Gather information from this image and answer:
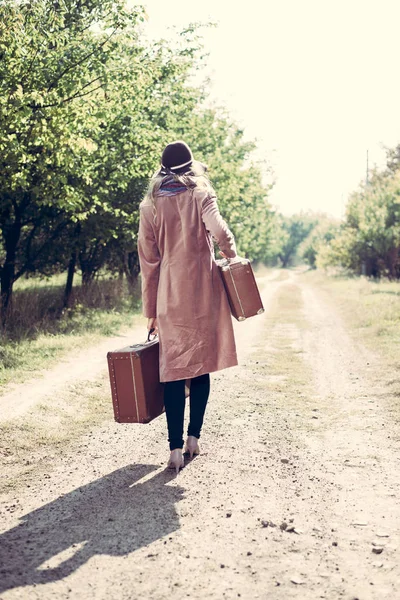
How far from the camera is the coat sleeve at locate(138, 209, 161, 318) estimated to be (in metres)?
4.56

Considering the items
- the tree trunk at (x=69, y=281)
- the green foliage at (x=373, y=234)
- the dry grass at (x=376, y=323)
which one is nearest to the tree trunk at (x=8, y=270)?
the tree trunk at (x=69, y=281)

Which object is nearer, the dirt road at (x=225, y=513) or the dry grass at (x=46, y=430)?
the dirt road at (x=225, y=513)

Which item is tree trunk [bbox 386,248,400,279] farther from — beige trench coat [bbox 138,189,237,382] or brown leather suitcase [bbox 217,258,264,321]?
beige trench coat [bbox 138,189,237,382]

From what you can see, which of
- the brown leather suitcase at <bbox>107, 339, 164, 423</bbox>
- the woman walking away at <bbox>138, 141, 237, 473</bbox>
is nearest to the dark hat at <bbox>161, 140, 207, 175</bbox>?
the woman walking away at <bbox>138, 141, 237, 473</bbox>

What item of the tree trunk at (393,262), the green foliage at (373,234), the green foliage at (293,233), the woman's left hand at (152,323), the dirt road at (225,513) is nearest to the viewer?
the dirt road at (225,513)

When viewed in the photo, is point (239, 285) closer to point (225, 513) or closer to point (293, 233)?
point (225, 513)

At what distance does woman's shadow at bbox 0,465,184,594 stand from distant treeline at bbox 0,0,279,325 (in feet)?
18.7

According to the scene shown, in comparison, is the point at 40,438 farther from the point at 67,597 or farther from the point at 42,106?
the point at 42,106

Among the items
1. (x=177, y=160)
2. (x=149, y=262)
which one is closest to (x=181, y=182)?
(x=177, y=160)

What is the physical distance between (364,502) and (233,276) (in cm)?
163

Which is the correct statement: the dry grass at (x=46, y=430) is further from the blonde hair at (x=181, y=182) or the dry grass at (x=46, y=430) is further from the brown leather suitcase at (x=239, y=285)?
the blonde hair at (x=181, y=182)

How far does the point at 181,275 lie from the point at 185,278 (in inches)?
1.3

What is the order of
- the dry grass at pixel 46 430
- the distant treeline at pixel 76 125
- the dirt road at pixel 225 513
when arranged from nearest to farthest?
1. the dirt road at pixel 225 513
2. the dry grass at pixel 46 430
3. the distant treeline at pixel 76 125

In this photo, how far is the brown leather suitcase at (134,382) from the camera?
4.52 metres
